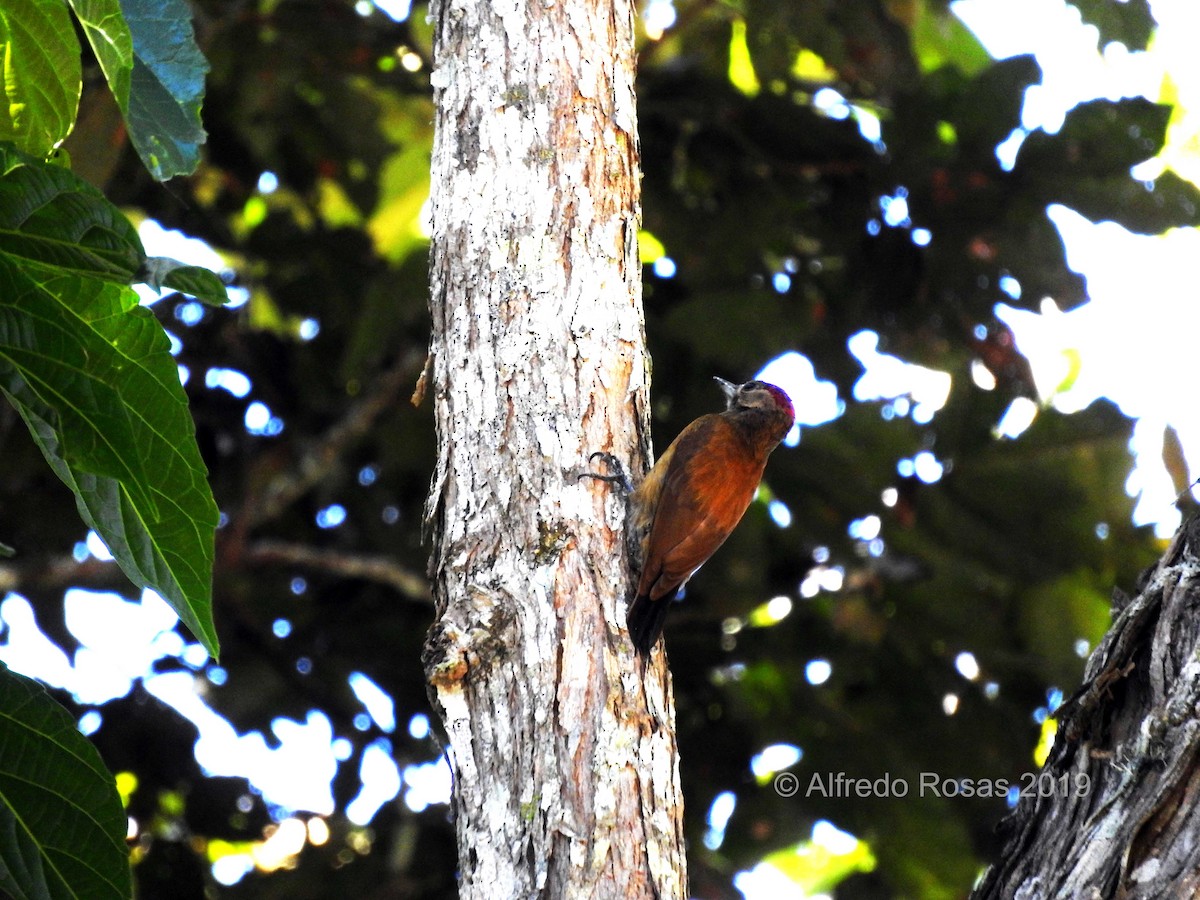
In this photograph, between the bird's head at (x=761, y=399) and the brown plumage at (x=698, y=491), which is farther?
the bird's head at (x=761, y=399)

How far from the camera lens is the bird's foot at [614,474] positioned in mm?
2498

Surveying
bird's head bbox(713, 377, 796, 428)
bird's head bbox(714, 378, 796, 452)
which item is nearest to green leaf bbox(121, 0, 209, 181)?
bird's head bbox(714, 378, 796, 452)

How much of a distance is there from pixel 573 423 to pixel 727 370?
7.22 feet

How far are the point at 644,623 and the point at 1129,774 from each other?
89 centimetres

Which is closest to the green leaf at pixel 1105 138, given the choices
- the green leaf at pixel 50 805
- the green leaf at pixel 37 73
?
the green leaf at pixel 37 73

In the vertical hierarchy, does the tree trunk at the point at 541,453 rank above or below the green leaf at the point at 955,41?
below

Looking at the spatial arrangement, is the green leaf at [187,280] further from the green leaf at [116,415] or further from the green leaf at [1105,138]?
the green leaf at [1105,138]

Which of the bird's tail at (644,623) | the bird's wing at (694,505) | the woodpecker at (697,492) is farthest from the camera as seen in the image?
the bird's wing at (694,505)

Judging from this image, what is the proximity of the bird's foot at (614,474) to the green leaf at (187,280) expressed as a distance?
2.80 feet

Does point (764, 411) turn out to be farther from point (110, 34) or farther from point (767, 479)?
point (110, 34)

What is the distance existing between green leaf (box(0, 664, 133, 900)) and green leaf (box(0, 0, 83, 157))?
85cm

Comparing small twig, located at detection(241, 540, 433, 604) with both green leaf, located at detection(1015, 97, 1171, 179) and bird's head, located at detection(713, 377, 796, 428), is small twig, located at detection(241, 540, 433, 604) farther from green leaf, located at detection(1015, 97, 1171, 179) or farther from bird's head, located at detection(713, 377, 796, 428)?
green leaf, located at detection(1015, 97, 1171, 179)

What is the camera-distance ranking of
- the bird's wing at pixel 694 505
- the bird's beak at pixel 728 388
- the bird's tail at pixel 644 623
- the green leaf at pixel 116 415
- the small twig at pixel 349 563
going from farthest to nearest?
the small twig at pixel 349 563 < the bird's beak at pixel 728 388 < the bird's wing at pixel 694 505 < the bird's tail at pixel 644 623 < the green leaf at pixel 116 415

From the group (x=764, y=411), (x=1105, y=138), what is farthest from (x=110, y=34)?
(x=1105, y=138)
